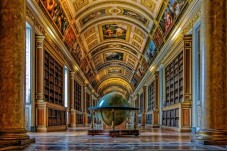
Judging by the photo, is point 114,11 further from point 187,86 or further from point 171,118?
point 187,86

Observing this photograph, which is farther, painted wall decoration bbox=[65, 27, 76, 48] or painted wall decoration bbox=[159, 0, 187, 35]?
painted wall decoration bbox=[65, 27, 76, 48]

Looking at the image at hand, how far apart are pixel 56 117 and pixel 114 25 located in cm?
1026

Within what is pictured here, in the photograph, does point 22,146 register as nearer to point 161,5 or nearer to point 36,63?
point 36,63

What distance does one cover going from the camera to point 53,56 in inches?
672

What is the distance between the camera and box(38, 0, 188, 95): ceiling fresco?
16969 mm

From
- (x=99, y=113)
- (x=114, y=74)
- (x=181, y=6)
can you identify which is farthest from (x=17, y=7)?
(x=114, y=74)

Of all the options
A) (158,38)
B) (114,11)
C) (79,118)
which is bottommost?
A: (79,118)

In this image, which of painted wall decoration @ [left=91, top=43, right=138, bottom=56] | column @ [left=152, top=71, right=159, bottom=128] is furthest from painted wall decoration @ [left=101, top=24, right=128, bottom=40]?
column @ [left=152, top=71, right=159, bottom=128]

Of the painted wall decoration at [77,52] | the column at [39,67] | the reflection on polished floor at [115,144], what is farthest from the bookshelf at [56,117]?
the reflection on polished floor at [115,144]

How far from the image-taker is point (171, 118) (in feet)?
58.6

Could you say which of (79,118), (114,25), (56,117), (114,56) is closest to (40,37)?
(56,117)

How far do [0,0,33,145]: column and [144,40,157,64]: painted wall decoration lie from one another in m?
17.2

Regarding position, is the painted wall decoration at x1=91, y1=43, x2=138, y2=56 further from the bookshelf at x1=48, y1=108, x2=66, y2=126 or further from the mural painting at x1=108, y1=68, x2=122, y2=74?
the mural painting at x1=108, y1=68, x2=122, y2=74

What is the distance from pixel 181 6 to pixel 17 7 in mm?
9250
